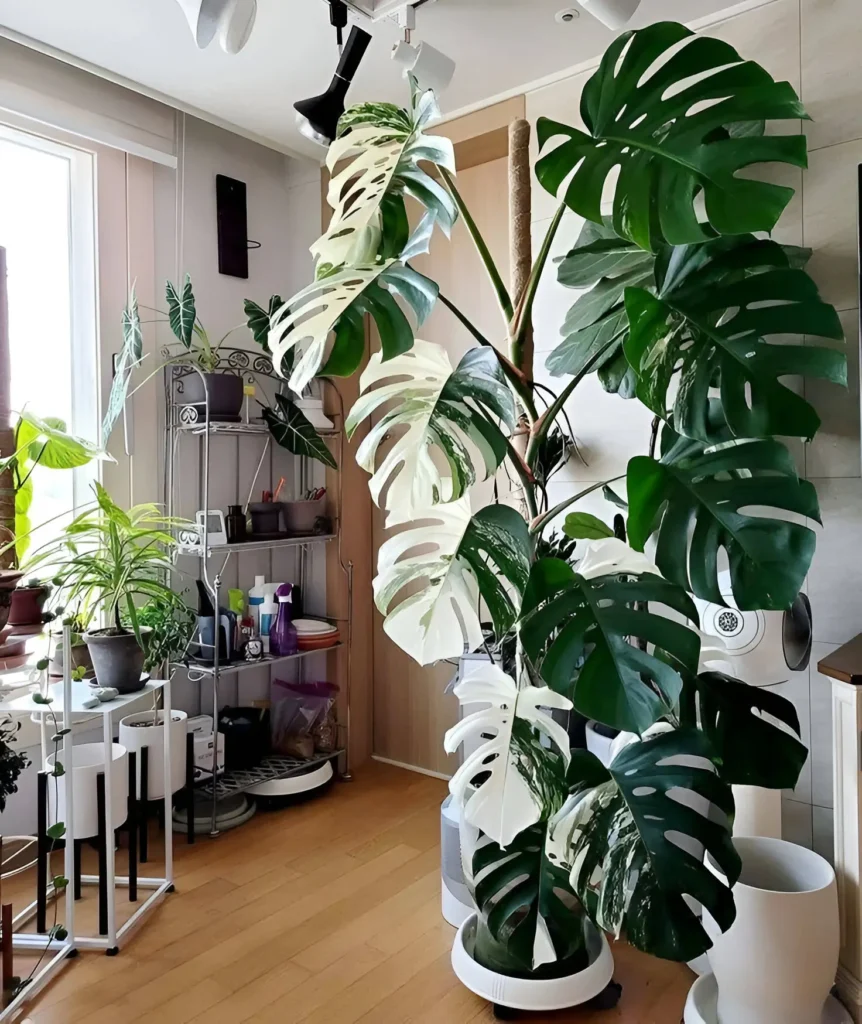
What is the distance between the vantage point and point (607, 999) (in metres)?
1.56

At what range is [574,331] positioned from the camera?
1.58 meters

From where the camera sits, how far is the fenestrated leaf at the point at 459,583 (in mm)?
1057

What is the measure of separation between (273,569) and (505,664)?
Result: 4.87ft

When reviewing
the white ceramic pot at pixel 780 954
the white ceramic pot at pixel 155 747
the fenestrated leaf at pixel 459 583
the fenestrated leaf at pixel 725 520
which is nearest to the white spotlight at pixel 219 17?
the fenestrated leaf at pixel 459 583

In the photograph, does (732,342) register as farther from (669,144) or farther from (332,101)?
(332,101)

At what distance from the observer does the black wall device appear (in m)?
2.65

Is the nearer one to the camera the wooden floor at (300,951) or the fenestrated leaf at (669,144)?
the fenestrated leaf at (669,144)

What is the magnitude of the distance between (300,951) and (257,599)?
3.61 feet

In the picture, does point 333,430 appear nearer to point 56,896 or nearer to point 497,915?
point 56,896

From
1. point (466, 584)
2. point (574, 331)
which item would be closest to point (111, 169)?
point (574, 331)

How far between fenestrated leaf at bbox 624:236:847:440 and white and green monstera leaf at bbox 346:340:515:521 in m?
0.21

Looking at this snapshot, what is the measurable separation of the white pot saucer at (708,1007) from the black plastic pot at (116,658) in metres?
1.36

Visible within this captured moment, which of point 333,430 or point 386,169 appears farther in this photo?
point 333,430

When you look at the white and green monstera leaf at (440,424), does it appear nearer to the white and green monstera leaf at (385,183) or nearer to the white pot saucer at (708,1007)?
the white and green monstera leaf at (385,183)
